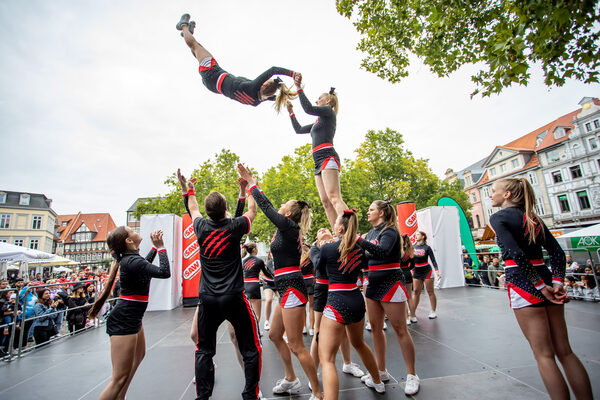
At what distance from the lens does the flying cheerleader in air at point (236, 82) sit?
3.57 meters

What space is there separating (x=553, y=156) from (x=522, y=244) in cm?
4290

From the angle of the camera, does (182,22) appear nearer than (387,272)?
No

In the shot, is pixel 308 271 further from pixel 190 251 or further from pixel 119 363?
pixel 190 251

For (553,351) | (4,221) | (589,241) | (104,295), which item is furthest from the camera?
(4,221)

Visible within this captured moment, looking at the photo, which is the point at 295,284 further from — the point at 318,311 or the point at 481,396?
the point at 481,396

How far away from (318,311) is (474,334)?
3.68 m

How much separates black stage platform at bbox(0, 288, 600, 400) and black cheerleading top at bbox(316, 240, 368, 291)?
128 cm

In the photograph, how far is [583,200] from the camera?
31531 mm

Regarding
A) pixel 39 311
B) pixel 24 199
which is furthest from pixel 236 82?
pixel 24 199

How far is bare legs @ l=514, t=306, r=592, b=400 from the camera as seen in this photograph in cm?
216

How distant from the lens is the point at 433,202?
27.9 m

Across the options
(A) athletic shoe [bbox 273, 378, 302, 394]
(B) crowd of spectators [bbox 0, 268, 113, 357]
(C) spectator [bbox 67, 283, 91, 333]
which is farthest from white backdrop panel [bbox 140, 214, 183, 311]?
(A) athletic shoe [bbox 273, 378, 302, 394]

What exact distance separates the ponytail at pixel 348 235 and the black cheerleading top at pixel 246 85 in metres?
1.87

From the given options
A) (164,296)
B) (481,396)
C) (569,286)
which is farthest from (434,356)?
(164,296)
